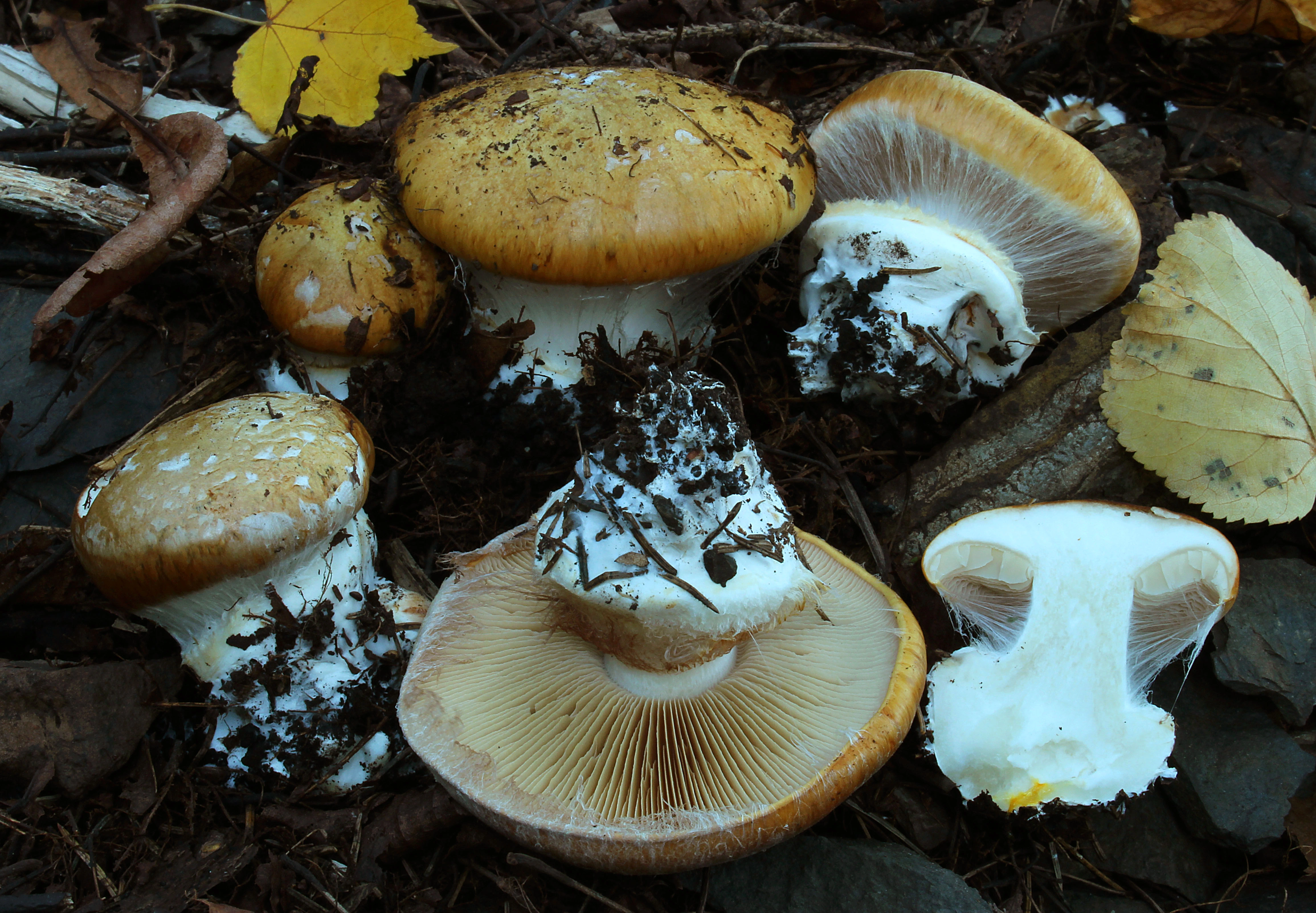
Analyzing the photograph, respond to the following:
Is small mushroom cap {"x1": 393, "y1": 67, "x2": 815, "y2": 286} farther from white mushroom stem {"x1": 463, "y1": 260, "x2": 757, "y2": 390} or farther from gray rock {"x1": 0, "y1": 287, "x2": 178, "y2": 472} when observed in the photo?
gray rock {"x1": 0, "y1": 287, "x2": 178, "y2": 472}

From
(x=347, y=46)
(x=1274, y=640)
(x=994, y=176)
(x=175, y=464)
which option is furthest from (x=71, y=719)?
(x=1274, y=640)

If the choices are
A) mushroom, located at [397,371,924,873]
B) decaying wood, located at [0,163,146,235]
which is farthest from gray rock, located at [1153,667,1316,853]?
decaying wood, located at [0,163,146,235]

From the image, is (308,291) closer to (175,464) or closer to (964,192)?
(175,464)

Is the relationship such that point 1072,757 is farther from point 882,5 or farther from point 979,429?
point 882,5

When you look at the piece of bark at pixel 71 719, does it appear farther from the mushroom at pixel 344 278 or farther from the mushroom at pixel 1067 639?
the mushroom at pixel 1067 639

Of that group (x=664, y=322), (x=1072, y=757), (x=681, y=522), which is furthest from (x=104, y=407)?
(x=1072, y=757)

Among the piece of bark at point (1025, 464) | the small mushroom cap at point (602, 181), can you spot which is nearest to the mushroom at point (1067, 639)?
the piece of bark at point (1025, 464)
